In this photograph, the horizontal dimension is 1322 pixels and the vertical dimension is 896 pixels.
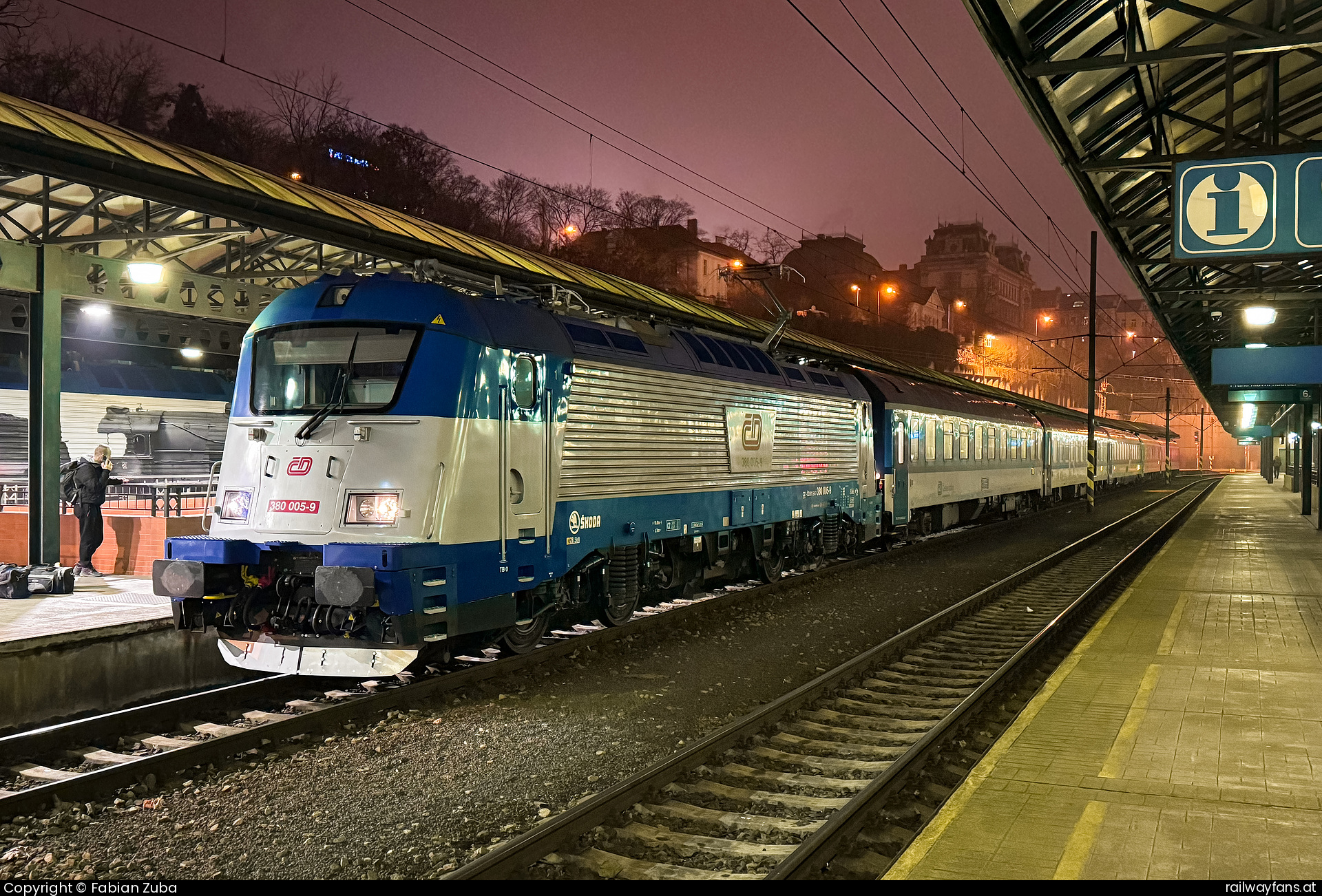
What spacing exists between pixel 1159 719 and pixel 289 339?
7.87 meters

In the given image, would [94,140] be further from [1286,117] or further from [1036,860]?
[1286,117]

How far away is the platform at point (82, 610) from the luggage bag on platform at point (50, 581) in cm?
11

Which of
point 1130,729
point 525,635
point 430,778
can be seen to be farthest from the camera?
point 525,635

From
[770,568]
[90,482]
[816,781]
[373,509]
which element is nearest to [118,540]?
[90,482]

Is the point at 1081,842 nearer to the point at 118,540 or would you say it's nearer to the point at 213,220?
the point at 118,540

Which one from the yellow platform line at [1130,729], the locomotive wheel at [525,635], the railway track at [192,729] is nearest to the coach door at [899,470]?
the yellow platform line at [1130,729]

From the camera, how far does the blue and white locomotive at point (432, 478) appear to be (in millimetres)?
8617

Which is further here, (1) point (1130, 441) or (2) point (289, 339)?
(1) point (1130, 441)

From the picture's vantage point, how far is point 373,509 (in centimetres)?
871

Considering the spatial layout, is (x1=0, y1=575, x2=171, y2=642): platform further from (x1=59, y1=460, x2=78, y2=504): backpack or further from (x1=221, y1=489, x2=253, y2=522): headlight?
(x1=221, y1=489, x2=253, y2=522): headlight

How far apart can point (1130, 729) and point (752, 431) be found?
786 cm

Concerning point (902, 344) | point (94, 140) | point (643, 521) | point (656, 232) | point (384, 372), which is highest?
point (656, 232)

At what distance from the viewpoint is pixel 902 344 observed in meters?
70.9
